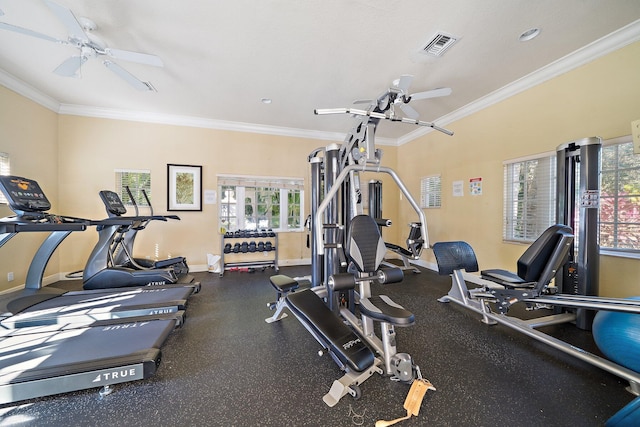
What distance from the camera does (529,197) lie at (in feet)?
10.2

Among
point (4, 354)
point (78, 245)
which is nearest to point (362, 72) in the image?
point (4, 354)

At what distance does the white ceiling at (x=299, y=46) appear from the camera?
201 centimetres

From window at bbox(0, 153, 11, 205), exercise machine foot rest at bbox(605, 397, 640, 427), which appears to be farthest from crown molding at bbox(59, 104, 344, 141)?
exercise machine foot rest at bbox(605, 397, 640, 427)

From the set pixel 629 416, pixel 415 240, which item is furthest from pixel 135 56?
pixel 415 240

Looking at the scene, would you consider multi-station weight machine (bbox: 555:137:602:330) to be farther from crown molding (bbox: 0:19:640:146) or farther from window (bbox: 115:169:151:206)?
window (bbox: 115:169:151:206)

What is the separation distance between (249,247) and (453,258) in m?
3.38

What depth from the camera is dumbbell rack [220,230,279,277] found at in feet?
14.4

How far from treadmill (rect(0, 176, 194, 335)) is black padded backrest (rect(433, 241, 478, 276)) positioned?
9.61ft

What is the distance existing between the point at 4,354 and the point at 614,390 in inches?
162

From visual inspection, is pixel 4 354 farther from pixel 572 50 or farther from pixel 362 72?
pixel 572 50

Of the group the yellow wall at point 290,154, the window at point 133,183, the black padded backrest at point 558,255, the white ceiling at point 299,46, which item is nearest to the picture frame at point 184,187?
the yellow wall at point 290,154

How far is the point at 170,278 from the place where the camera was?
129 inches

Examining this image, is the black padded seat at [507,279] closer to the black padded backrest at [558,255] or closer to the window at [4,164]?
the black padded backrest at [558,255]

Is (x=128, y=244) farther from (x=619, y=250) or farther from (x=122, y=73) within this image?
(x=619, y=250)
